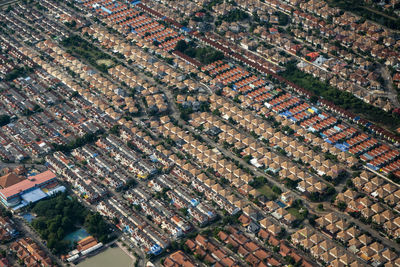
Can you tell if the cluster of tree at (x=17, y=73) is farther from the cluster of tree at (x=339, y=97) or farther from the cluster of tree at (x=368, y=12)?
the cluster of tree at (x=368, y=12)

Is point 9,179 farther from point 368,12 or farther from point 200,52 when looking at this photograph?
point 368,12

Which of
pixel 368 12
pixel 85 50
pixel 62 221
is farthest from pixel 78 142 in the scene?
pixel 368 12

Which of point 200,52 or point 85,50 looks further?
point 85,50

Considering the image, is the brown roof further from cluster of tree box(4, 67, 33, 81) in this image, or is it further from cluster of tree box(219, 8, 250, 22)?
cluster of tree box(219, 8, 250, 22)

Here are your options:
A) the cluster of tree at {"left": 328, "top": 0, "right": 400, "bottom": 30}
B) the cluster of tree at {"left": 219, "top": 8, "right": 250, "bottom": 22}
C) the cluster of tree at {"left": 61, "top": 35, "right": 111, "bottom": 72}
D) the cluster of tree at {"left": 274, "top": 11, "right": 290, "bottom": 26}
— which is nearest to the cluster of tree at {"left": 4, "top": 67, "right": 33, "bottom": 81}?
the cluster of tree at {"left": 61, "top": 35, "right": 111, "bottom": 72}

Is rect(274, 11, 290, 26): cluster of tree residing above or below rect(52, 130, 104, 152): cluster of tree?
above

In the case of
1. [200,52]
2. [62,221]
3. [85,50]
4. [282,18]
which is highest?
[282,18]
